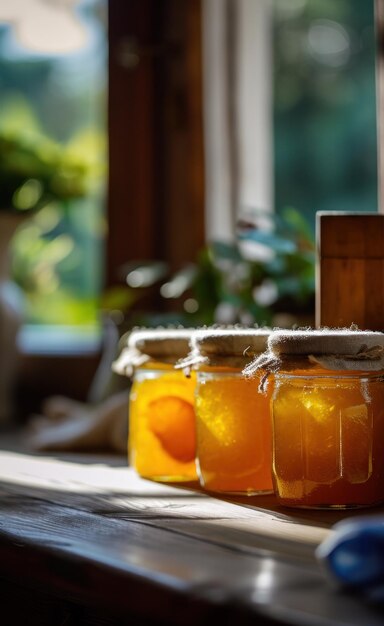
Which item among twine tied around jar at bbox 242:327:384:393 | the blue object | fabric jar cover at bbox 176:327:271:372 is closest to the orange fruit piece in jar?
fabric jar cover at bbox 176:327:271:372

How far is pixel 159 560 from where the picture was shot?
0.74 metres

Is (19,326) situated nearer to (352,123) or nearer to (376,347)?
(376,347)

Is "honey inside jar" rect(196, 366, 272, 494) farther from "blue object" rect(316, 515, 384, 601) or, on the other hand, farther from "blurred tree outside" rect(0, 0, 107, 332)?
"blurred tree outside" rect(0, 0, 107, 332)

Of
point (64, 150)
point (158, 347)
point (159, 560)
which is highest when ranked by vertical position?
point (64, 150)

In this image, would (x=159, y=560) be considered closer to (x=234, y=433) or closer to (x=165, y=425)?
(x=234, y=433)

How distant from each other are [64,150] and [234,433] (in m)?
1.57

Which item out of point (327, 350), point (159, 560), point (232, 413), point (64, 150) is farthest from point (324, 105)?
point (159, 560)

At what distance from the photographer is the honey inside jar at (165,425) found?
1.18 meters

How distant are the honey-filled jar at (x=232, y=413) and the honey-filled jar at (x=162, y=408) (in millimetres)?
90

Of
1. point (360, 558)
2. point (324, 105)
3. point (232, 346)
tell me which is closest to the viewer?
point (360, 558)

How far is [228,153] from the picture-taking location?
7.09 feet

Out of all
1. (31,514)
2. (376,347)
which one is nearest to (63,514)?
(31,514)

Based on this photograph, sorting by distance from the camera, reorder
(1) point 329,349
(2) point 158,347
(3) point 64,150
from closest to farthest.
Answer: (1) point 329,349
(2) point 158,347
(3) point 64,150

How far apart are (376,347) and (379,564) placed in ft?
1.14
